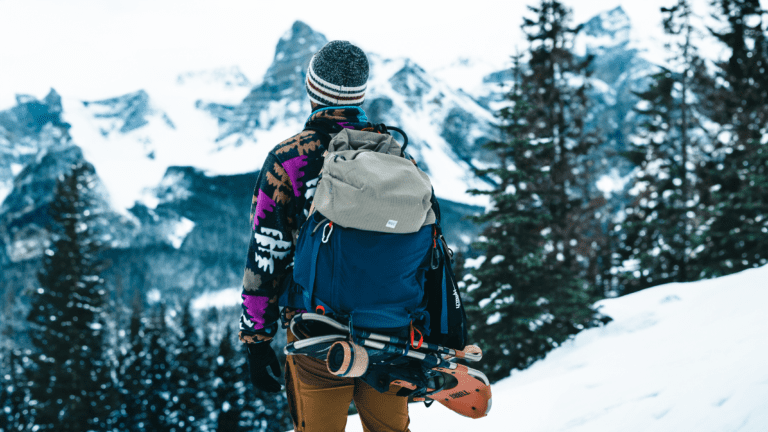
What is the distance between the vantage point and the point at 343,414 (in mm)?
1929

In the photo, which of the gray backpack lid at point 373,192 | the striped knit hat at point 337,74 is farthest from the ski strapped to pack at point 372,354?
the striped knit hat at point 337,74

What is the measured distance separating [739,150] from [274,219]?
1759 centimetres

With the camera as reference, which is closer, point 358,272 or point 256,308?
point 358,272

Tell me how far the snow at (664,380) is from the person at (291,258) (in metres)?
2.33

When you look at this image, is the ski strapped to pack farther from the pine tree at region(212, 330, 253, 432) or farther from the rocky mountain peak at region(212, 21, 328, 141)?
the rocky mountain peak at region(212, 21, 328, 141)

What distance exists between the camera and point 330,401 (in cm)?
188

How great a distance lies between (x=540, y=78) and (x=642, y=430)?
41.3 feet

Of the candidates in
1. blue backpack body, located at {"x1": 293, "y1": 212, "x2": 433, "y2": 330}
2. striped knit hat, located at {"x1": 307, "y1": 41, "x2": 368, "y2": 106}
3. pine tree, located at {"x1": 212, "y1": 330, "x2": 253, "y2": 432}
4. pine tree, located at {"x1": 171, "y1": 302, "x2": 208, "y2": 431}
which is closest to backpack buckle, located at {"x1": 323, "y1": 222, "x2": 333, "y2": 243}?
blue backpack body, located at {"x1": 293, "y1": 212, "x2": 433, "y2": 330}

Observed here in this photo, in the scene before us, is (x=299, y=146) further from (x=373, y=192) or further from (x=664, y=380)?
(x=664, y=380)

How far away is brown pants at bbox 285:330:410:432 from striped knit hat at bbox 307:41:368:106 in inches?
42.8

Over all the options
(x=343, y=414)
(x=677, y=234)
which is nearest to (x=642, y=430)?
(x=343, y=414)

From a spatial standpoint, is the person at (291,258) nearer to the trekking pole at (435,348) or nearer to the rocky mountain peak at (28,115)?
the trekking pole at (435,348)

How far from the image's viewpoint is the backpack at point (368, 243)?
168 cm

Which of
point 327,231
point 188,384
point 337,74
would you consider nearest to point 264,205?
point 327,231
